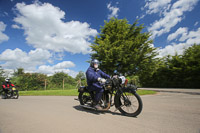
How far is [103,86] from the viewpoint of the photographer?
10.4ft

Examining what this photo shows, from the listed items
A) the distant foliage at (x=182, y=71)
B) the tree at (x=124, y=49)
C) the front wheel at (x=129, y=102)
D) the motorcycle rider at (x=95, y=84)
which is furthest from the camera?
the distant foliage at (x=182, y=71)

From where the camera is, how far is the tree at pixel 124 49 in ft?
36.6

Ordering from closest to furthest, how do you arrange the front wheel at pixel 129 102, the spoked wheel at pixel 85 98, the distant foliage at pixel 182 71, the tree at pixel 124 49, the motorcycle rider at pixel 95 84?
the front wheel at pixel 129 102
the motorcycle rider at pixel 95 84
the spoked wheel at pixel 85 98
the tree at pixel 124 49
the distant foliage at pixel 182 71

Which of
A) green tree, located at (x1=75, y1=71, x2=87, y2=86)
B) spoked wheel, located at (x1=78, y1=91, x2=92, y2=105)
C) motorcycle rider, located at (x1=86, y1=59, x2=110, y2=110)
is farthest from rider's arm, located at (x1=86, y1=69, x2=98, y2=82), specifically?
green tree, located at (x1=75, y1=71, x2=87, y2=86)

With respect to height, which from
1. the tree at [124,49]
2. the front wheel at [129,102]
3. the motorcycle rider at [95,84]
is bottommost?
the front wheel at [129,102]

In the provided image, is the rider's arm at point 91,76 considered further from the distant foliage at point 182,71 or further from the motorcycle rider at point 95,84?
the distant foliage at point 182,71

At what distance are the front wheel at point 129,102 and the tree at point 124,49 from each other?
800cm

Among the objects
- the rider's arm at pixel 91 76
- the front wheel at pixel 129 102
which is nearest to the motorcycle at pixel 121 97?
the front wheel at pixel 129 102

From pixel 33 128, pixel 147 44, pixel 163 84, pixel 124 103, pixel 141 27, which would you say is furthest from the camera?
pixel 163 84

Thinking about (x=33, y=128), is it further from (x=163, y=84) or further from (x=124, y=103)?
(x=163, y=84)

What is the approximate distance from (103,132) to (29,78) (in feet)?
64.8

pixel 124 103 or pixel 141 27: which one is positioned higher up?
pixel 141 27

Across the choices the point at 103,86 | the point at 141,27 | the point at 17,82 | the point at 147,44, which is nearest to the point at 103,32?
the point at 141,27

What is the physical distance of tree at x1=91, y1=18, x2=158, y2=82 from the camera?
36.6ft
